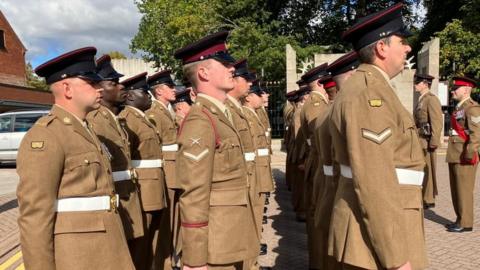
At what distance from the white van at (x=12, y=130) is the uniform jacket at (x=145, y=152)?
1211cm

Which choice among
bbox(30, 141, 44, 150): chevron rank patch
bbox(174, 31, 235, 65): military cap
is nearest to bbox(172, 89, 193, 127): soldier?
bbox(174, 31, 235, 65): military cap

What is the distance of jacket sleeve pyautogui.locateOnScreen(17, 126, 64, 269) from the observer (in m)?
2.34

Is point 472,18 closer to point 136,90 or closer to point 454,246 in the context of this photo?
point 454,246

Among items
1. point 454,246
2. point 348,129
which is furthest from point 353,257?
point 454,246

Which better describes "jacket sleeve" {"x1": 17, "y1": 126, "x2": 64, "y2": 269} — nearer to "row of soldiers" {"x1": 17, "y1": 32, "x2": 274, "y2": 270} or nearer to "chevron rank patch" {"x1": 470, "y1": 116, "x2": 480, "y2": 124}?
"row of soldiers" {"x1": 17, "y1": 32, "x2": 274, "y2": 270}

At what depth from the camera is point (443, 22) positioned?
89.1ft

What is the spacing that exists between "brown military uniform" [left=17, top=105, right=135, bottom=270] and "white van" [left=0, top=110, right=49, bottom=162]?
14.2 metres

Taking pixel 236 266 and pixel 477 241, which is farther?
pixel 477 241

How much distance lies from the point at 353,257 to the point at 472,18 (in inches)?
809

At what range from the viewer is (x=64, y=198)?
8.21 feet

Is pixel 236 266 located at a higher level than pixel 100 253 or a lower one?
lower

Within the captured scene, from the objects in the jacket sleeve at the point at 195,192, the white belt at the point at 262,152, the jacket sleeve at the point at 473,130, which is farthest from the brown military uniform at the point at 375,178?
the jacket sleeve at the point at 473,130

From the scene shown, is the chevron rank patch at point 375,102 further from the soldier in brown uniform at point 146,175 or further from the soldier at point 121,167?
the soldier in brown uniform at point 146,175

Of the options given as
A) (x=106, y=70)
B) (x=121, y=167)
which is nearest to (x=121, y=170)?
(x=121, y=167)
